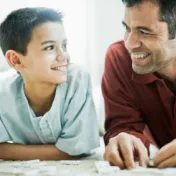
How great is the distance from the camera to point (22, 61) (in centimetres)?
96

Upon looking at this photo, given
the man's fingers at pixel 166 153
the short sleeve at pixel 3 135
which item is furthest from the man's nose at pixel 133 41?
the short sleeve at pixel 3 135

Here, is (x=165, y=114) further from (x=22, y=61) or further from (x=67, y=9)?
(x=67, y=9)

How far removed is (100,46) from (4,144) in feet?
2.28

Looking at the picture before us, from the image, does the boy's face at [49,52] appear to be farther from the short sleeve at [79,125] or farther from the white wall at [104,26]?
the white wall at [104,26]

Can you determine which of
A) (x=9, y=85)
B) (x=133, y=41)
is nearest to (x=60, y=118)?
(x=9, y=85)

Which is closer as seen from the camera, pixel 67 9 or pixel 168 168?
pixel 168 168

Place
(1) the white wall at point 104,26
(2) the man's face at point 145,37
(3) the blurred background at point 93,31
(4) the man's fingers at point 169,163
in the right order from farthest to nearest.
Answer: (1) the white wall at point 104,26
(3) the blurred background at point 93,31
(2) the man's face at point 145,37
(4) the man's fingers at point 169,163

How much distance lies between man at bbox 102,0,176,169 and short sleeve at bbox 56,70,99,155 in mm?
55

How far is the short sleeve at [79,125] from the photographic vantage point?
3.04 ft

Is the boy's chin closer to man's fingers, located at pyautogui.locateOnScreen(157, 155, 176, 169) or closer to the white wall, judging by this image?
man's fingers, located at pyautogui.locateOnScreen(157, 155, 176, 169)

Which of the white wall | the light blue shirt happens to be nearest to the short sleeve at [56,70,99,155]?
the light blue shirt

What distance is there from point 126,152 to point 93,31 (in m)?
0.78

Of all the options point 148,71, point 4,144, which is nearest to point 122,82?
point 148,71

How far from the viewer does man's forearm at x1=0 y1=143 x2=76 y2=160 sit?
92cm
